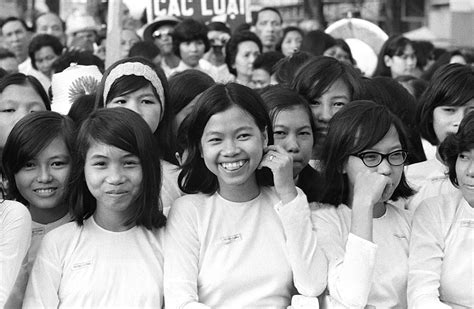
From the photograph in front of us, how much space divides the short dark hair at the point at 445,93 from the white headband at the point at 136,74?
1.19 metres

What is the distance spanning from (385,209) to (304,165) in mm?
449

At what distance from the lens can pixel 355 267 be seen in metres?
3.17

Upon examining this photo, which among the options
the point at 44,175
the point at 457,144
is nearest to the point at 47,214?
the point at 44,175

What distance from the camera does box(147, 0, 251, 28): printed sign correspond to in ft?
28.1

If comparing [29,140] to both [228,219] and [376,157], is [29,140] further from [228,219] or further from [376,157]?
[376,157]

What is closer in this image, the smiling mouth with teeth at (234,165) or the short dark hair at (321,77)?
the smiling mouth with teeth at (234,165)

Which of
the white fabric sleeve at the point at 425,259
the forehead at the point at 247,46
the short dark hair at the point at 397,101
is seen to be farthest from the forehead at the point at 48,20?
the white fabric sleeve at the point at 425,259

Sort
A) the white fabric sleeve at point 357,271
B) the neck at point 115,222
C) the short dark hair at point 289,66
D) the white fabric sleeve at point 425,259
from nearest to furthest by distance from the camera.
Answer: the white fabric sleeve at point 357,271 → the white fabric sleeve at point 425,259 → the neck at point 115,222 → the short dark hair at point 289,66

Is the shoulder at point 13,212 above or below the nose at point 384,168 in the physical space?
below

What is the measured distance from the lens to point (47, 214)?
3.75 meters

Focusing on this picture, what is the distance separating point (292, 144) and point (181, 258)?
0.75 metres

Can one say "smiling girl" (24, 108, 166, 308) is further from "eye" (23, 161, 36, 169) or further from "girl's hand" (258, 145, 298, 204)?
"girl's hand" (258, 145, 298, 204)

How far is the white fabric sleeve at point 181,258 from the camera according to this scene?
3.26 meters

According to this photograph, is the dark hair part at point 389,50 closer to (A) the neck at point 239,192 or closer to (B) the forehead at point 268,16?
(B) the forehead at point 268,16
